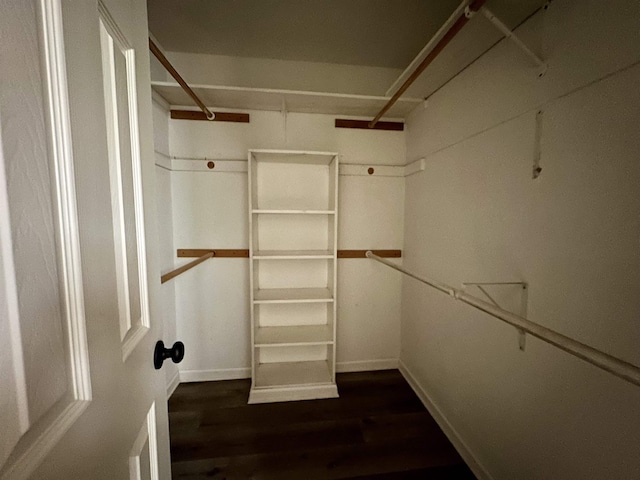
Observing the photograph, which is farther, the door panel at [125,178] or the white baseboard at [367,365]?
the white baseboard at [367,365]

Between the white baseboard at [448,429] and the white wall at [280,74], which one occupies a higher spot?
the white wall at [280,74]

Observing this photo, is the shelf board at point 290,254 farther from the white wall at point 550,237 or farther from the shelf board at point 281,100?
the shelf board at point 281,100

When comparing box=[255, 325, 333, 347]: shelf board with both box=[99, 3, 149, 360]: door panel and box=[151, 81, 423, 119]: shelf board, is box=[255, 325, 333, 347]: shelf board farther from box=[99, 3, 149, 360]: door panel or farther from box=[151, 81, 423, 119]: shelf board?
box=[151, 81, 423, 119]: shelf board

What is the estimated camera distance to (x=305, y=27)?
69.3 inches

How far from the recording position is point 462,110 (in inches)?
64.3

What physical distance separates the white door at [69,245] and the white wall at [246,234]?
1.64 m

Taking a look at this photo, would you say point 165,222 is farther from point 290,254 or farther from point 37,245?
point 37,245

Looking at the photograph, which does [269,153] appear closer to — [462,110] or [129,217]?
[462,110]

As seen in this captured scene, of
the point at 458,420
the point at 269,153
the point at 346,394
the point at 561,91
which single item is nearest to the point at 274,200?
the point at 269,153

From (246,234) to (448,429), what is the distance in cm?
199

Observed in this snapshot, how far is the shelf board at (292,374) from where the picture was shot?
85.9 inches

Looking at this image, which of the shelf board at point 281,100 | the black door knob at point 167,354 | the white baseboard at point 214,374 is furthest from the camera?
the white baseboard at point 214,374

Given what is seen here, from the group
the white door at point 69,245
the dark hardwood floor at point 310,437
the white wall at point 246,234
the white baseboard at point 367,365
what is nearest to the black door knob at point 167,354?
the white door at point 69,245

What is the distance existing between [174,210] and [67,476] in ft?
6.94
